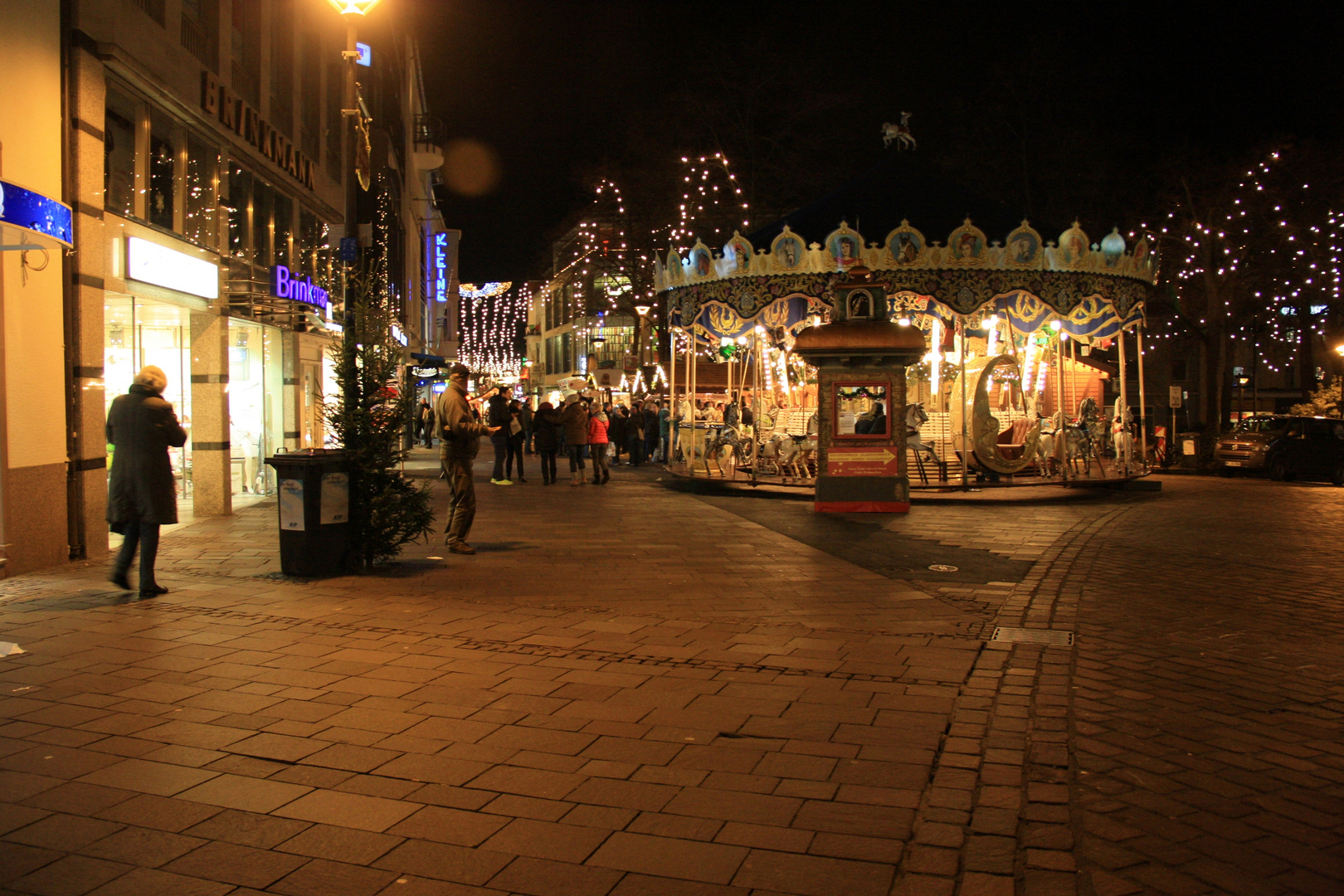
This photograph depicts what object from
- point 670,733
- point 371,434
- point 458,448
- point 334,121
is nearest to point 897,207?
point 334,121

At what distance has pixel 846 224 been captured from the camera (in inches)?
719

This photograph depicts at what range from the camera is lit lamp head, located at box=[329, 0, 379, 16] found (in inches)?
386

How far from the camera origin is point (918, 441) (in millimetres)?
17984

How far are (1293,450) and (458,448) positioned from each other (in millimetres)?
20882

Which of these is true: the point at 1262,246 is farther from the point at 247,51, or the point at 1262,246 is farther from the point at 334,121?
the point at 247,51

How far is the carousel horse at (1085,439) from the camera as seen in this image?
19.7 metres

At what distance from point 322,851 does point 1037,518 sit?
1260 cm

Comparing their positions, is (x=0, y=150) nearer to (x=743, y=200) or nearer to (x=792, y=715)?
(x=792, y=715)

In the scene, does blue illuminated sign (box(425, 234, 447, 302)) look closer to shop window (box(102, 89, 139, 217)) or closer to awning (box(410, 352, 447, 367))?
awning (box(410, 352, 447, 367))

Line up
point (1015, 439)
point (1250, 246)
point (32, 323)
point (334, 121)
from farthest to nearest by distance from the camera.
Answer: point (1250, 246)
point (334, 121)
point (1015, 439)
point (32, 323)

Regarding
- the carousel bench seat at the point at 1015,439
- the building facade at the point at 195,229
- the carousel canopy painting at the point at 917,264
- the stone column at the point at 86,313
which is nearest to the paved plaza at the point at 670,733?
the stone column at the point at 86,313

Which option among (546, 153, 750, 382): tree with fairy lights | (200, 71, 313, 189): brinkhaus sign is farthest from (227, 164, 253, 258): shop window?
(546, 153, 750, 382): tree with fairy lights

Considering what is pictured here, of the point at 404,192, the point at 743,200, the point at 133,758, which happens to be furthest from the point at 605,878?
the point at 404,192

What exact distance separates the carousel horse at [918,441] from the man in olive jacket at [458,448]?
8.64 m
